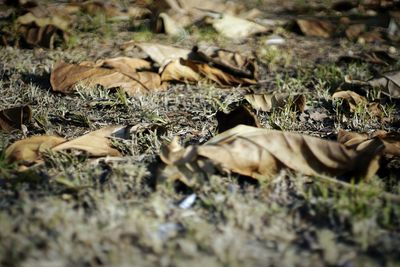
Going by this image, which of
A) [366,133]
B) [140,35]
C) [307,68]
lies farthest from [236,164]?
[140,35]

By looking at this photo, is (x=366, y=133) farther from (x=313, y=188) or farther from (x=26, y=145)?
(x=26, y=145)

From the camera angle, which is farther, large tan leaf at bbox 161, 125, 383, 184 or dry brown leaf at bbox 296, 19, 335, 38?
dry brown leaf at bbox 296, 19, 335, 38

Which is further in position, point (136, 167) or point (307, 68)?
point (307, 68)

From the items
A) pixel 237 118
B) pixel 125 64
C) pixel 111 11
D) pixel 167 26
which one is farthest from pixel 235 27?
pixel 237 118

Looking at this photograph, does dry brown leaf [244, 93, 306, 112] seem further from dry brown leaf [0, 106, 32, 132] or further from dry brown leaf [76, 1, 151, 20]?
dry brown leaf [76, 1, 151, 20]

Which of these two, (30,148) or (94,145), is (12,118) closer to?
(30,148)

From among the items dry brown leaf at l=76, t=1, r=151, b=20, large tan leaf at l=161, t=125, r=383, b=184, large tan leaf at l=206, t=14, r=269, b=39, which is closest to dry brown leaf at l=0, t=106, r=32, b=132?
large tan leaf at l=161, t=125, r=383, b=184

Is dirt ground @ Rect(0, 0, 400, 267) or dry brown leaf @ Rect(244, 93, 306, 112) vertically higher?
dry brown leaf @ Rect(244, 93, 306, 112)

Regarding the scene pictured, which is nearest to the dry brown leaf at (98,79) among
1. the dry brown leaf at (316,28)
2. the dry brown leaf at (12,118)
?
the dry brown leaf at (12,118)
